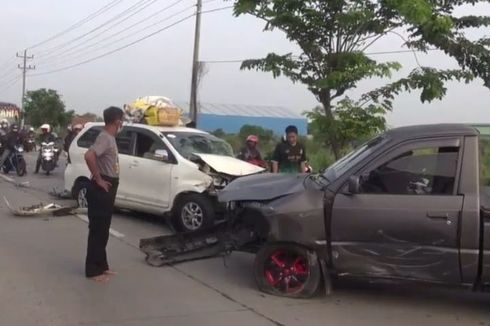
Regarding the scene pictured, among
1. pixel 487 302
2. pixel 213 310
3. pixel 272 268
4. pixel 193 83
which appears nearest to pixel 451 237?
pixel 487 302

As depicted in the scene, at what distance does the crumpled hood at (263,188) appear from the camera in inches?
267

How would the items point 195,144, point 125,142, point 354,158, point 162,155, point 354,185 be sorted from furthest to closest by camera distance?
point 125,142 → point 195,144 → point 162,155 → point 354,158 → point 354,185

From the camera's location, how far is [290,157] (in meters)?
10.9

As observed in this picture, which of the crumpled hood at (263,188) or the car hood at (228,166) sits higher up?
the car hood at (228,166)

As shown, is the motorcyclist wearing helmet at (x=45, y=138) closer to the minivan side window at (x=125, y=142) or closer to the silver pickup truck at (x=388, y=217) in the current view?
the minivan side window at (x=125, y=142)

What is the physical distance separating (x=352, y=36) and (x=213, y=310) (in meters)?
6.33

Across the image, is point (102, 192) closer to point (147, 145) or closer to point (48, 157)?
point (147, 145)

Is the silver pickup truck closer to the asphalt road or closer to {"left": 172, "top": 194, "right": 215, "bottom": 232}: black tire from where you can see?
the asphalt road

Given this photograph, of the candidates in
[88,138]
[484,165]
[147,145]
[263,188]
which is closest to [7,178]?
[88,138]

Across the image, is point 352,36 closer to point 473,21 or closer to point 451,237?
point 473,21

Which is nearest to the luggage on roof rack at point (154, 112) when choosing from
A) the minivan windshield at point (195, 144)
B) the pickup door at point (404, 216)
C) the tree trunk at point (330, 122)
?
the minivan windshield at point (195, 144)

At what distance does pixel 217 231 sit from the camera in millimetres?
7703

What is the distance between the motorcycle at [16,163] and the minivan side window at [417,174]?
52.8 ft

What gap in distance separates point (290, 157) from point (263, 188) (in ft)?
13.2
